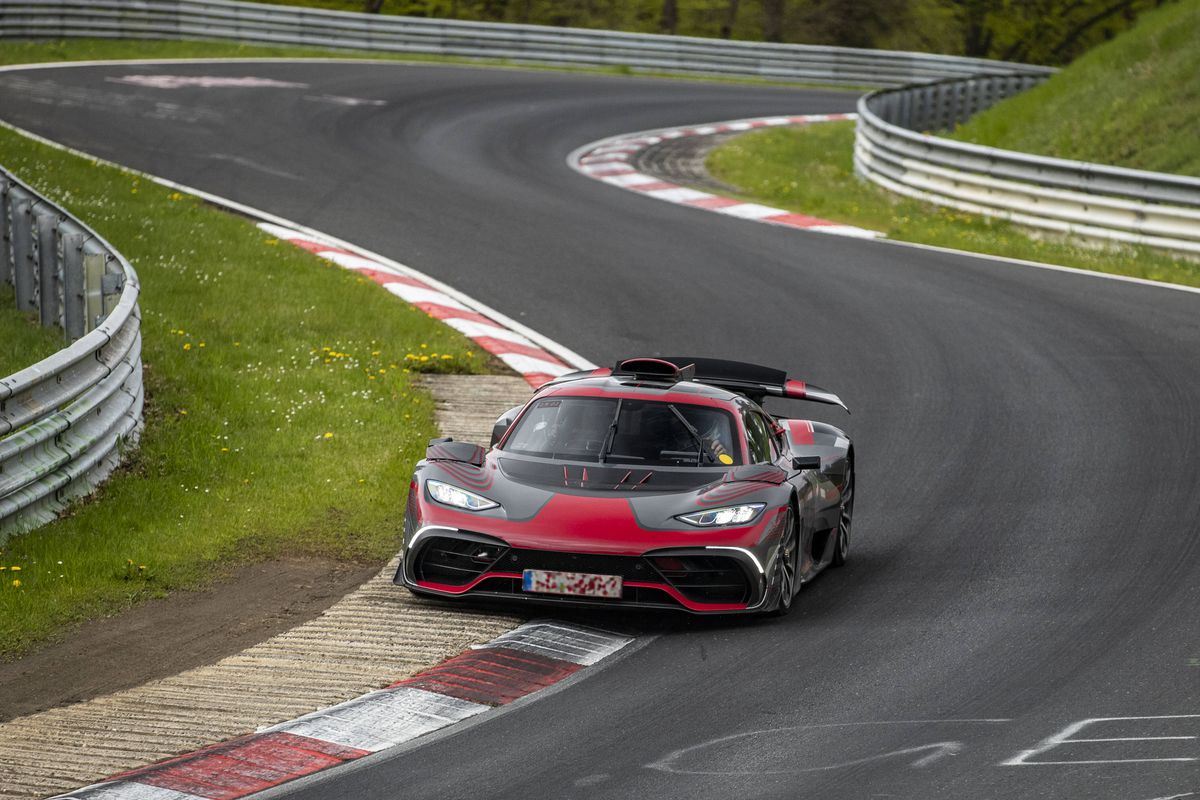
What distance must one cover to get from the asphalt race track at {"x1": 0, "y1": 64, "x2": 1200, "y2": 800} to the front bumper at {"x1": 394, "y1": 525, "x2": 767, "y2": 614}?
0.20 meters

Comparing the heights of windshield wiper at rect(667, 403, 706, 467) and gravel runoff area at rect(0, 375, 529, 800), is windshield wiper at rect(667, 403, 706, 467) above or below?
above

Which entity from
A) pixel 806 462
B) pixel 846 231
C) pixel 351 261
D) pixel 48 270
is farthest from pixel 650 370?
pixel 846 231

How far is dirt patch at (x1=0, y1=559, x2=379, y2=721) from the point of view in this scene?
803 cm

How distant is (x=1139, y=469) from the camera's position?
1267cm

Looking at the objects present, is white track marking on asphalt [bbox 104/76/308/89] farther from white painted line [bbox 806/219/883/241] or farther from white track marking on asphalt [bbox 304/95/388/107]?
white painted line [bbox 806/219/883/241]

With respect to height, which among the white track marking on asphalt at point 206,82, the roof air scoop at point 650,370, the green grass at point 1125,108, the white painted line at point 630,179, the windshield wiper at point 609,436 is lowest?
the white painted line at point 630,179

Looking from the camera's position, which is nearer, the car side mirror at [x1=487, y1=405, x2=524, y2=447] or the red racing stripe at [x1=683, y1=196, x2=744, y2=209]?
the car side mirror at [x1=487, y1=405, x2=524, y2=447]

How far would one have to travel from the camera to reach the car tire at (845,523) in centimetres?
1097

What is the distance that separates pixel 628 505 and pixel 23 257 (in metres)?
7.64

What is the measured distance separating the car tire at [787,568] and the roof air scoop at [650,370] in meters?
1.40

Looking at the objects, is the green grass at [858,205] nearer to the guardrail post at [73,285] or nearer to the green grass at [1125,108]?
the green grass at [1125,108]

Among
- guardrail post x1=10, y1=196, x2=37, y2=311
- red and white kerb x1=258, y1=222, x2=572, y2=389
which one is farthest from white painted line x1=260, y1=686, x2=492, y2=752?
guardrail post x1=10, y1=196, x2=37, y2=311

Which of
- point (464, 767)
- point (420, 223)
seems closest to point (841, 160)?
point (420, 223)

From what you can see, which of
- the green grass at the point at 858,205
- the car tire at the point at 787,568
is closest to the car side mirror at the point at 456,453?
the car tire at the point at 787,568
